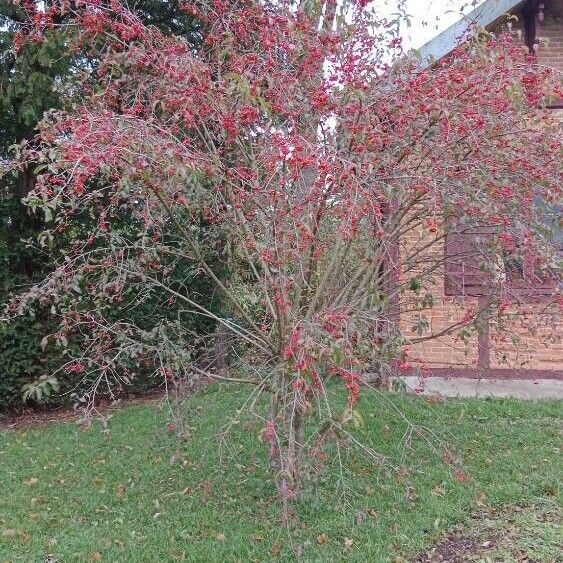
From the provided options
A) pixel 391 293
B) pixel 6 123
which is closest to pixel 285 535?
pixel 391 293

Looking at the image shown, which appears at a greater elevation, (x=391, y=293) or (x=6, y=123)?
(x=6, y=123)

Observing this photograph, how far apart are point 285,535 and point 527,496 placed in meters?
1.78

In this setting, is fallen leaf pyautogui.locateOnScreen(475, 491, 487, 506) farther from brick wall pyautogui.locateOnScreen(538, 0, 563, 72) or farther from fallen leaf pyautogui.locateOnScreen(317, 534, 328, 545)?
brick wall pyautogui.locateOnScreen(538, 0, 563, 72)

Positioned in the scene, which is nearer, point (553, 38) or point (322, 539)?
point (322, 539)

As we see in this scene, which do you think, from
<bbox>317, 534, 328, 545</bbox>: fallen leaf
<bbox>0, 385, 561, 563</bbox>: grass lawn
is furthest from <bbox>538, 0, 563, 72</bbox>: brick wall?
<bbox>317, 534, 328, 545</bbox>: fallen leaf

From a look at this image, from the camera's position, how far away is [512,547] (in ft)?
12.0

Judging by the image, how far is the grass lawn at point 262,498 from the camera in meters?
3.61

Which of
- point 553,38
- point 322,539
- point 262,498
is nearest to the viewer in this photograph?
point 322,539

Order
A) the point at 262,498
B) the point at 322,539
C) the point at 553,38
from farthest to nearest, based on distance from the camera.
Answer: the point at 553,38, the point at 262,498, the point at 322,539

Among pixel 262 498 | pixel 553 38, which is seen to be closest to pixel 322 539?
pixel 262 498

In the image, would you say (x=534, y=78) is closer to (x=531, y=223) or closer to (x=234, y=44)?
(x=531, y=223)

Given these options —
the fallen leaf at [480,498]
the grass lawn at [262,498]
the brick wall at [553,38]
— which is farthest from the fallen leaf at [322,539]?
the brick wall at [553,38]

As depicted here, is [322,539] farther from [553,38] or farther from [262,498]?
[553,38]

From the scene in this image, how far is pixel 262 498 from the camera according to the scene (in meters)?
4.19
